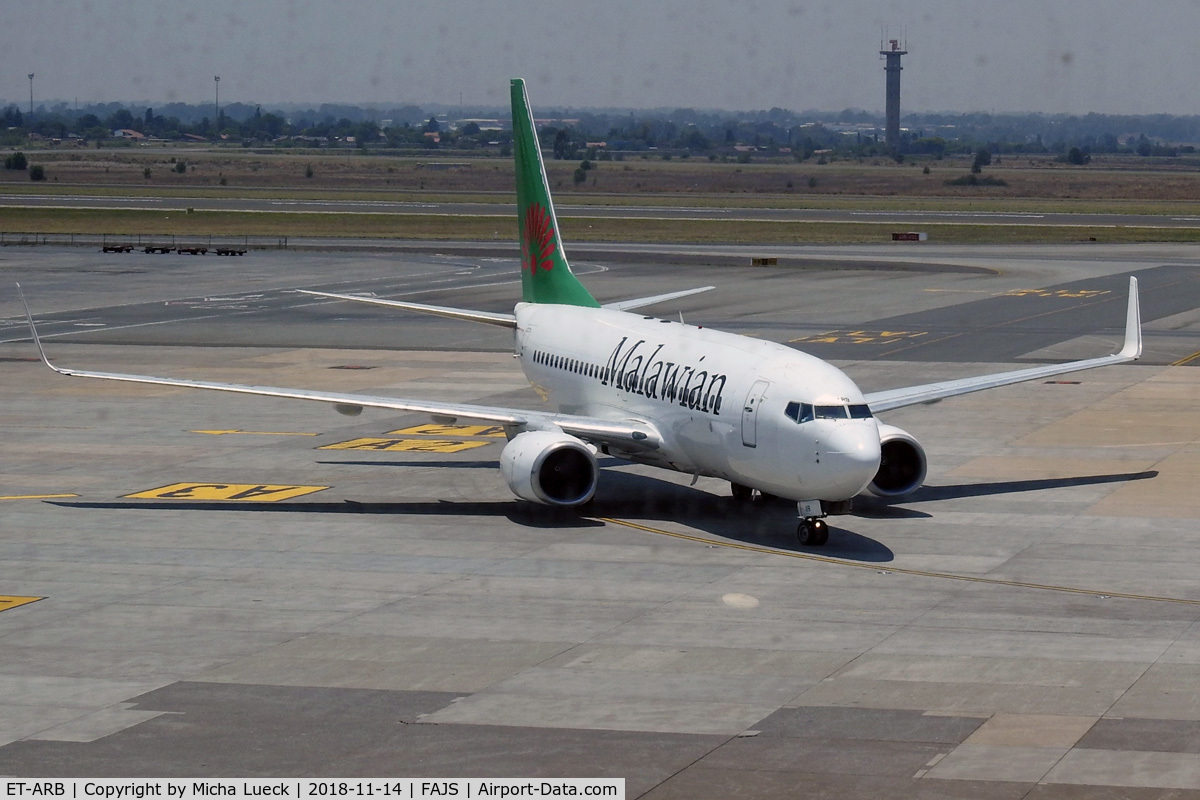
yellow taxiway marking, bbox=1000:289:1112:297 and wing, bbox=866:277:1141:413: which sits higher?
wing, bbox=866:277:1141:413

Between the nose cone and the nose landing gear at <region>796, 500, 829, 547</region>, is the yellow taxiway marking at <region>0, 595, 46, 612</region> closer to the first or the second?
the nose landing gear at <region>796, 500, 829, 547</region>

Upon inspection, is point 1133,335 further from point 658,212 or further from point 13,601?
point 658,212

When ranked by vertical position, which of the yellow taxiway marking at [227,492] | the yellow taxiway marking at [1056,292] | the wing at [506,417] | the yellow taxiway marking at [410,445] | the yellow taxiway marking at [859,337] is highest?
the wing at [506,417]

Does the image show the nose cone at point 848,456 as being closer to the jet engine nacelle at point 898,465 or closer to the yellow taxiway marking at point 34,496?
the jet engine nacelle at point 898,465

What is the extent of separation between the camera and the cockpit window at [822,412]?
1307 inches

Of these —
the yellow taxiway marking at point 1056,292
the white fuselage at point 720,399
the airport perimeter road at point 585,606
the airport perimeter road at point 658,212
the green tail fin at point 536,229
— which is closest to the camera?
the airport perimeter road at point 585,606

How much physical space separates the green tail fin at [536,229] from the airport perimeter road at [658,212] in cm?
12149

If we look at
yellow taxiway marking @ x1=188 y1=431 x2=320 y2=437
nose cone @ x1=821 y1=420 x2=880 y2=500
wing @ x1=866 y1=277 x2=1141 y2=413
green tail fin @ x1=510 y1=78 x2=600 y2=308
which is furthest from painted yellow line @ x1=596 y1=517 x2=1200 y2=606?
yellow taxiway marking @ x1=188 y1=431 x2=320 y2=437

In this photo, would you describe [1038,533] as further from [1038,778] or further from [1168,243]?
[1168,243]

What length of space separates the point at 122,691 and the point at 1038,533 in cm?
2018

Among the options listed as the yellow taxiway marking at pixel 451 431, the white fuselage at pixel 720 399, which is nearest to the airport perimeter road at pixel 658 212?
the yellow taxiway marking at pixel 451 431

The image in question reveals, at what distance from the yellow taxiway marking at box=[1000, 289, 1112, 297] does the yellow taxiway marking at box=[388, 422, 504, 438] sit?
172 ft

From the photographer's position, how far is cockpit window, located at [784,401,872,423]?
109 feet

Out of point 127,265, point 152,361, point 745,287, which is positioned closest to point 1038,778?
point 152,361
